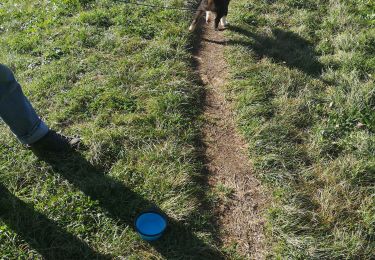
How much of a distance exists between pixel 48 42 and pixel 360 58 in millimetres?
5089

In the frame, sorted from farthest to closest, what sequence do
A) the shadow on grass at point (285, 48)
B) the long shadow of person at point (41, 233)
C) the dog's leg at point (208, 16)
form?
the dog's leg at point (208, 16) < the shadow on grass at point (285, 48) < the long shadow of person at point (41, 233)

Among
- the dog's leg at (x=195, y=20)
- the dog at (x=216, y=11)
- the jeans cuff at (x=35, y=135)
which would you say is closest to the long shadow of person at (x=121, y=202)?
the jeans cuff at (x=35, y=135)

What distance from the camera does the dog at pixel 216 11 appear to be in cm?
652

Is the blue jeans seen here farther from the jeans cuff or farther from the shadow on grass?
the shadow on grass

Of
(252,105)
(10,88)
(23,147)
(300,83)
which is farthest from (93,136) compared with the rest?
(300,83)

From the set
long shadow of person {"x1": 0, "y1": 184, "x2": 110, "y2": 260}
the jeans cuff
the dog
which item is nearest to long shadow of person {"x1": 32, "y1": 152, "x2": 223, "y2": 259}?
the jeans cuff

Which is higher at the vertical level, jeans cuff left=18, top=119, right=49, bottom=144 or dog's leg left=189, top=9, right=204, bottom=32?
dog's leg left=189, top=9, right=204, bottom=32

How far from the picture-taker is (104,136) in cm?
445

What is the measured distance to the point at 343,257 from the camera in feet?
11.2

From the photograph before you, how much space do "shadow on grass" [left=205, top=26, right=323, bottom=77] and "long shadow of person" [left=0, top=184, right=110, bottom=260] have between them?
4.21 m

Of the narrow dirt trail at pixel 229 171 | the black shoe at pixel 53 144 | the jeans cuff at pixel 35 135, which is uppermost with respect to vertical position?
the jeans cuff at pixel 35 135

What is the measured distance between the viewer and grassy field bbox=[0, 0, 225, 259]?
11.4 ft

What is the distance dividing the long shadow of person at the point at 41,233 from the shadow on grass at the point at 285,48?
13.8 feet

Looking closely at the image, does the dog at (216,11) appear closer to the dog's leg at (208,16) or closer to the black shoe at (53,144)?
Result: the dog's leg at (208,16)
